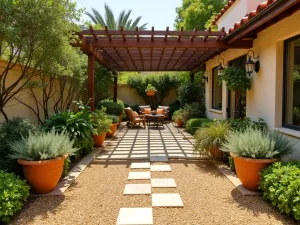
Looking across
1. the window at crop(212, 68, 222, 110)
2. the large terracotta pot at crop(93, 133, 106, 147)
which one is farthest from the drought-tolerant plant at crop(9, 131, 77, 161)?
the window at crop(212, 68, 222, 110)

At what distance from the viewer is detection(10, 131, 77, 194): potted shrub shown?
3.75 metres

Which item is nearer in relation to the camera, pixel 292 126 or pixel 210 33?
pixel 292 126

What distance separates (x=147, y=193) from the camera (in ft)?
13.0

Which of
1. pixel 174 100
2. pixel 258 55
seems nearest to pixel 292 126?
pixel 258 55

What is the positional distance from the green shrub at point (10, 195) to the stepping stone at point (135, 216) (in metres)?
1.23

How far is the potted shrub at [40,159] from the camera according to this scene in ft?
12.3

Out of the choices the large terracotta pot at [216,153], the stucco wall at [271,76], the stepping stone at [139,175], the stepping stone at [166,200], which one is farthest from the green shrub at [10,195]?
the stucco wall at [271,76]

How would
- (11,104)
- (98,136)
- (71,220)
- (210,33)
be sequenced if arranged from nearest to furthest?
(71,220) → (11,104) → (210,33) → (98,136)

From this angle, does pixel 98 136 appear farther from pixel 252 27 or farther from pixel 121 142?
pixel 252 27

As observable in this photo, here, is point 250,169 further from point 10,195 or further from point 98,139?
point 98,139

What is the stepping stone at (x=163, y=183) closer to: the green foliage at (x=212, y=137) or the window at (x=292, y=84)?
the green foliage at (x=212, y=137)

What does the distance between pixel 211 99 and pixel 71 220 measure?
28.0 feet

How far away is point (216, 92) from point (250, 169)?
6605 mm

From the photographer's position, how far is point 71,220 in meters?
3.14
